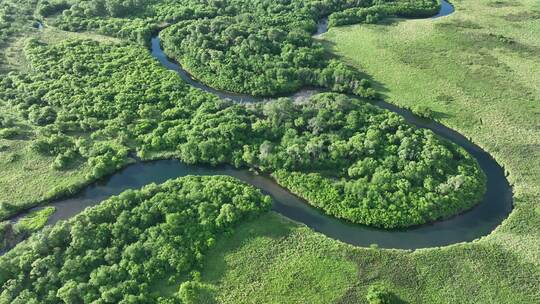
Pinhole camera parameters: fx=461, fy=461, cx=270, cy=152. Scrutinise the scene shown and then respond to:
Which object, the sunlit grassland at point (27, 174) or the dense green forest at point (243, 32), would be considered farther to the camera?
the dense green forest at point (243, 32)

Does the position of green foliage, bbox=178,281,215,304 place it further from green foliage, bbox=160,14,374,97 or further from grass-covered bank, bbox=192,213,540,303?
green foliage, bbox=160,14,374,97

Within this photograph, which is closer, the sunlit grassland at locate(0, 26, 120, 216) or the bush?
the sunlit grassland at locate(0, 26, 120, 216)

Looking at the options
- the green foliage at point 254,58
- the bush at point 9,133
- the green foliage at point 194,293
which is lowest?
the green foliage at point 194,293

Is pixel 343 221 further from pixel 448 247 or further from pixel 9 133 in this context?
pixel 9 133

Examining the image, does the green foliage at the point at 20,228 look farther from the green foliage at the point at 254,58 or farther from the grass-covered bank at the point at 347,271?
the green foliage at the point at 254,58

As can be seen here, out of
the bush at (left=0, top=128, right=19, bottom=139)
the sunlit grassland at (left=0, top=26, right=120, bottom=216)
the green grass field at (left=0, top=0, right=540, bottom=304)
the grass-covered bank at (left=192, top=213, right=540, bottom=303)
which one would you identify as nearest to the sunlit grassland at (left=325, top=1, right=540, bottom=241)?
the green grass field at (left=0, top=0, right=540, bottom=304)

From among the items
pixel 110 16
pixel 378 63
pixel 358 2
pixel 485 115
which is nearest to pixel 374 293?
pixel 485 115

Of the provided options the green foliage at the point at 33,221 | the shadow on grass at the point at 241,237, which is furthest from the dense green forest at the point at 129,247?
the green foliage at the point at 33,221

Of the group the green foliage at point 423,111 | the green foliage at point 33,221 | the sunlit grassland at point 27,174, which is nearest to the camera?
the green foliage at point 33,221
